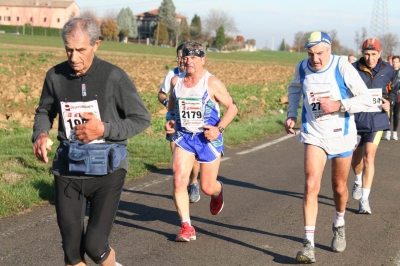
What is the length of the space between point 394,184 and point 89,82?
268 inches

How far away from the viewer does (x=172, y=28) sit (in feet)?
513

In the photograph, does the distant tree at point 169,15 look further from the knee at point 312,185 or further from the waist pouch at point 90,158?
the waist pouch at point 90,158

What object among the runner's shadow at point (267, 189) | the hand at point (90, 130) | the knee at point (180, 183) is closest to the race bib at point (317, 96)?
the knee at point (180, 183)

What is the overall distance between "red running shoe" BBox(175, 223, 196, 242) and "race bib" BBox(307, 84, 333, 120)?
1.64 meters

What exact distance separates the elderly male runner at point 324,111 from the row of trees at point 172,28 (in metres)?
143

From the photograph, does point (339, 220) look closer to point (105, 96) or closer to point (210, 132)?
point (210, 132)

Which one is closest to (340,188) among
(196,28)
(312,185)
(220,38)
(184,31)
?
(312,185)

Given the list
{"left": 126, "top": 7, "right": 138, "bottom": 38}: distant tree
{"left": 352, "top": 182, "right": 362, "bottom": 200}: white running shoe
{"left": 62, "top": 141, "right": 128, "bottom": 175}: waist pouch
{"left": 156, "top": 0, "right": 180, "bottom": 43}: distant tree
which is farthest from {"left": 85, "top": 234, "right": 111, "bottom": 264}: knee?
{"left": 126, "top": 7, "right": 138, "bottom": 38}: distant tree

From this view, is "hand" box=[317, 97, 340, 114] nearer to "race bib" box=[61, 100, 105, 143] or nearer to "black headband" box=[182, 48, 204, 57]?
"black headband" box=[182, 48, 204, 57]

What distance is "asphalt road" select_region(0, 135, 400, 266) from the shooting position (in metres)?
6.39

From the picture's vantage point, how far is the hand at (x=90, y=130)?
4520 mm

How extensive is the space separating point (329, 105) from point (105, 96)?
94.0 inches

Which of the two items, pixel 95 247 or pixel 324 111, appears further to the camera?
pixel 324 111

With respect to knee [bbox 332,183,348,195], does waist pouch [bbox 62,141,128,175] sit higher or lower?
higher
